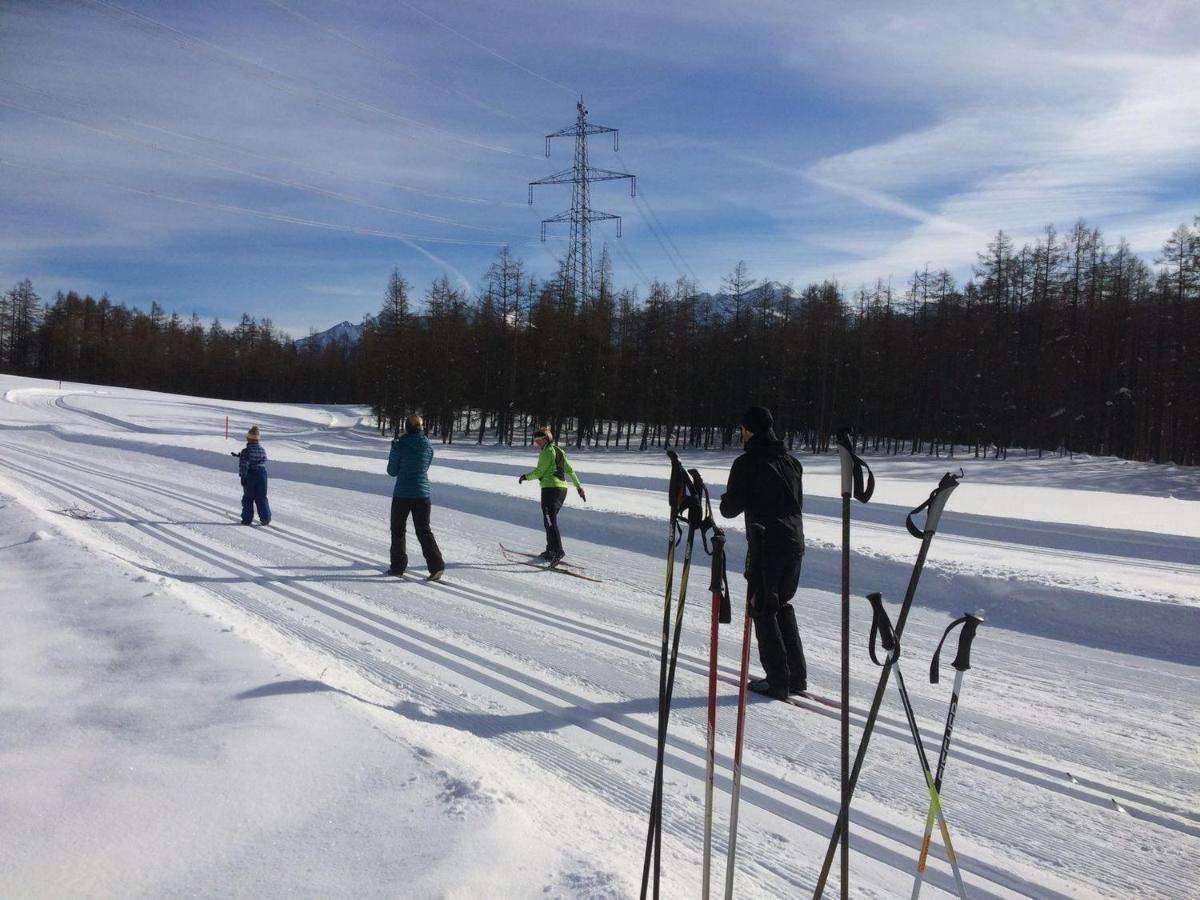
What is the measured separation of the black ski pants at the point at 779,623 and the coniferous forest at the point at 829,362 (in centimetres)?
4471

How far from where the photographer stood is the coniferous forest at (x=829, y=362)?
45.9m

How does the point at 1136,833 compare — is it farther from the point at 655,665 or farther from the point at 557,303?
the point at 557,303

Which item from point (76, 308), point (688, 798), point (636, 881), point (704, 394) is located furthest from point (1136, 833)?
point (76, 308)

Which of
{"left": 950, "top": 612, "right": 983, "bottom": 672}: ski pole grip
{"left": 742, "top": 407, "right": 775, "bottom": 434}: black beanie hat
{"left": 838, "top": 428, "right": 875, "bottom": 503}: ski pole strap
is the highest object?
{"left": 742, "top": 407, "right": 775, "bottom": 434}: black beanie hat

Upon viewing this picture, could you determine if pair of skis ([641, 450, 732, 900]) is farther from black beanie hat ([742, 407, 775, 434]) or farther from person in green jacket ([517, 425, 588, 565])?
person in green jacket ([517, 425, 588, 565])

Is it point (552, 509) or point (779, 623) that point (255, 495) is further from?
point (779, 623)

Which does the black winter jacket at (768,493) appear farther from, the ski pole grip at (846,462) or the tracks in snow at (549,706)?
the ski pole grip at (846,462)

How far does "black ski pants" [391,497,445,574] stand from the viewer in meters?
8.94

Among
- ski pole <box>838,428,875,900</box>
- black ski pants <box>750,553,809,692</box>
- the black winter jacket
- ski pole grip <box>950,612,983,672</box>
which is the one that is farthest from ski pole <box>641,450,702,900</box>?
black ski pants <box>750,553,809,692</box>

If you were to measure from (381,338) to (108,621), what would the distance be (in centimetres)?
5152

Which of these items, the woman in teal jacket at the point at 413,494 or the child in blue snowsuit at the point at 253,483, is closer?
the woman in teal jacket at the point at 413,494

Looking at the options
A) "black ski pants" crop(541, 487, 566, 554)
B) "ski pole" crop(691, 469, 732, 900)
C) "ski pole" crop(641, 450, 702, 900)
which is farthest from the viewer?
"black ski pants" crop(541, 487, 566, 554)

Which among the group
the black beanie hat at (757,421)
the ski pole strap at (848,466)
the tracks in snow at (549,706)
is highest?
the black beanie hat at (757,421)

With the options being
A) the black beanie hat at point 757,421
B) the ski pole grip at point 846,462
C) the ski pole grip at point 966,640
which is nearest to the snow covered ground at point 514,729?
the ski pole grip at point 966,640
